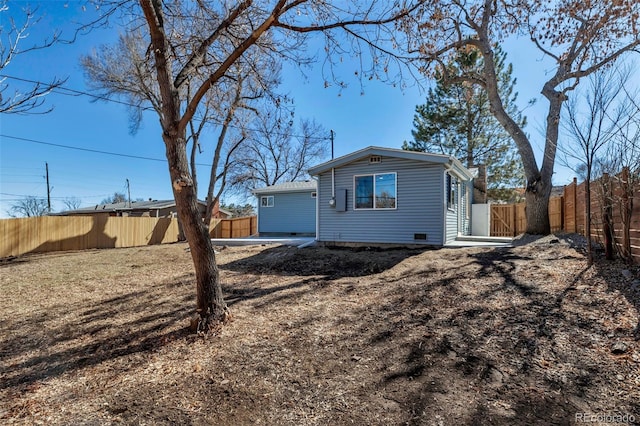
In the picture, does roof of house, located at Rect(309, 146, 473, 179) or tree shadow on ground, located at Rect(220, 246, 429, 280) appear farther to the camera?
roof of house, located at Rect(309, 146, 473, 179)

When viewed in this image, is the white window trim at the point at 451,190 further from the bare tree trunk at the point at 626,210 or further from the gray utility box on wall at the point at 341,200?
the bare tree trunk at the point at 626,210

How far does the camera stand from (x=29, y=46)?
4.01 m

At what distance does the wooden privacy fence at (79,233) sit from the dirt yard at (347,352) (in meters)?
8.01

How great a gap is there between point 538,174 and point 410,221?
14.1 ft

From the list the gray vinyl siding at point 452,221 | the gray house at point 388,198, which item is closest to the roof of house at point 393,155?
the gray house at point 388,198

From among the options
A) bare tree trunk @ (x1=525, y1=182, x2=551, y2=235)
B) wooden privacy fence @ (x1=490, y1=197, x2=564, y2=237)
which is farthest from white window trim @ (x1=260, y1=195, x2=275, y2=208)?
bare tree trunk @ (x1=525, y1=182, x2=551, y2=235)

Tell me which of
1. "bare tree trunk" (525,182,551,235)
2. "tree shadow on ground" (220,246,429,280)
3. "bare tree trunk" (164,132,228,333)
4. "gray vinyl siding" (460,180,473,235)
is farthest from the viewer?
"gray vinyl siding" (460,180,473,235)

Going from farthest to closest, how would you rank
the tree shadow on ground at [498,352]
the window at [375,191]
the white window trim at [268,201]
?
the white window trim at [268,201] → the window at [375,191] → the tree shadow on ground at [498,352]

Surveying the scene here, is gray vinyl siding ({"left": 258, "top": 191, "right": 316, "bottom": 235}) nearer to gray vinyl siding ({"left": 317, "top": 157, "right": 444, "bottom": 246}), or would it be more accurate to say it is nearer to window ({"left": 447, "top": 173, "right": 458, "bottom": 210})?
gray vinyl siding ({"left": 317, "top": 157, "right": 444, "bottom": 246})

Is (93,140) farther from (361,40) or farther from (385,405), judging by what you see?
(385,405)

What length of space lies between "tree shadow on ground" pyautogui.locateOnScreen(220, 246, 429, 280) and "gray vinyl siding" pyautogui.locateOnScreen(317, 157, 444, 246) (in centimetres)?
66

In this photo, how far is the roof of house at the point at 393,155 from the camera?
350 inches

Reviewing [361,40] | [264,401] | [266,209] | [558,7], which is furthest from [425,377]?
[266,209]

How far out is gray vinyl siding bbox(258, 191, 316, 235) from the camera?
1606cm
